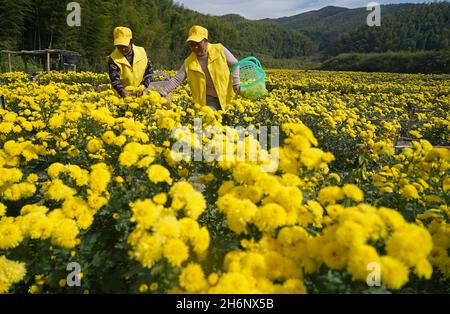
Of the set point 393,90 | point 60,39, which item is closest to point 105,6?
point 60,39

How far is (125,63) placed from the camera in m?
4.98

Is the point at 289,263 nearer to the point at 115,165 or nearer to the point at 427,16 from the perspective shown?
the point at 115,165

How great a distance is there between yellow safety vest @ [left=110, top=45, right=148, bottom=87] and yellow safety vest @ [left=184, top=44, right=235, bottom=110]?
73 cm

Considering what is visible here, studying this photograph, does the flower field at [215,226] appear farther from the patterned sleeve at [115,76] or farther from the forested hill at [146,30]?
the forested hill at [146,30]

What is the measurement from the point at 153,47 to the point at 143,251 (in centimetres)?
4750

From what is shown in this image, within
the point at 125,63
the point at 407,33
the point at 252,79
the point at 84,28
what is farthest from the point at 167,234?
the point at 407,33

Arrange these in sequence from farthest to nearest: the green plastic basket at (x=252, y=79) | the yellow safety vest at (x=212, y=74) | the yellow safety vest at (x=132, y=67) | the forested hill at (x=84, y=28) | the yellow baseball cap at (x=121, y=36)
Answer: the forested hill at (x=84, y=28)
the green plastic basket at (x=252, y=79)
the yellow safety vest at (x=132, y=67)
the yellow safety vest at (x=212, y=74)
the yellow baseball cap at (x=121, y=36)

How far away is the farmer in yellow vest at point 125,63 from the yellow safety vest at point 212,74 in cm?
75

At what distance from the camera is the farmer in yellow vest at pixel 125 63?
15.6 ft

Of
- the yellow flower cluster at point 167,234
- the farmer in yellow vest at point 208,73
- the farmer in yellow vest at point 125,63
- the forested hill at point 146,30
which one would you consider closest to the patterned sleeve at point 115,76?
the farmer in yellow vest at point 125,63

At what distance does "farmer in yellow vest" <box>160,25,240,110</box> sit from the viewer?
4.81 m

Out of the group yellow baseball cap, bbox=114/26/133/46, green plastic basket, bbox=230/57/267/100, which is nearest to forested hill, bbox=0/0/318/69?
green plastic basket, bbox=230/57/267/100

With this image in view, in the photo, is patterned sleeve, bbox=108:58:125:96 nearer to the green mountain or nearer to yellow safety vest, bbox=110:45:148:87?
yellow safety vest, bbox=110:45:148:87
